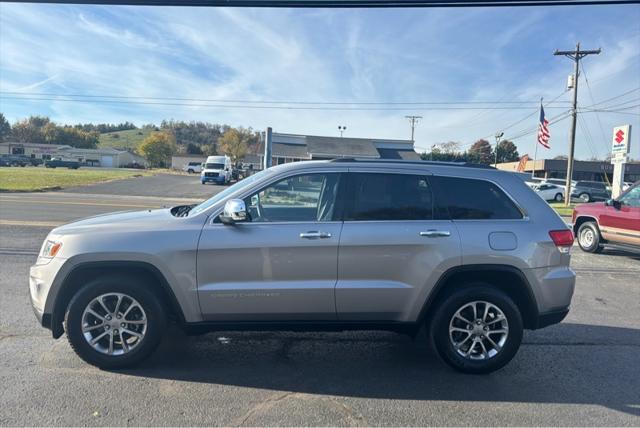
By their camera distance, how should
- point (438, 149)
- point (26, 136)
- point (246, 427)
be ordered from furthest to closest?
point (26, 136)
point (438, 149)
point (246, 427)

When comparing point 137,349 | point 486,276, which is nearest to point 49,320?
point 137,349

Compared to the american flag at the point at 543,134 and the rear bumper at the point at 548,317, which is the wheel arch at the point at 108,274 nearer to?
the rear bumper at the point at 548,317

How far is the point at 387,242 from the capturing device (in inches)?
156

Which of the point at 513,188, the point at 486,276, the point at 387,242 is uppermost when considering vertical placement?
the point at 513,188

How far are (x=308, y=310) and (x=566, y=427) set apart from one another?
6.83 ft

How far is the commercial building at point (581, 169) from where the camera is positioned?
62125mm

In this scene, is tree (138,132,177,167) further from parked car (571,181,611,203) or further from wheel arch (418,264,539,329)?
wheel arch (418,264,539,329)

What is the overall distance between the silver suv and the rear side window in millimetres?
10

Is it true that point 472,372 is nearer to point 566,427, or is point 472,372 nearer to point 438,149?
point 566,427

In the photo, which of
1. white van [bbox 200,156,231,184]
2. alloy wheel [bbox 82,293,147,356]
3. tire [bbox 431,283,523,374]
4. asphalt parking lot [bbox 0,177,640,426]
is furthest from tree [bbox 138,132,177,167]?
tire [bbox 431,283,523,374]

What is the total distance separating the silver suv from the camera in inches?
152

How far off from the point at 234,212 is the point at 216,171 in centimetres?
3941

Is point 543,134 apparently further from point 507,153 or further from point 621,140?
point 507,153

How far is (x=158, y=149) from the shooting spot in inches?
4040
